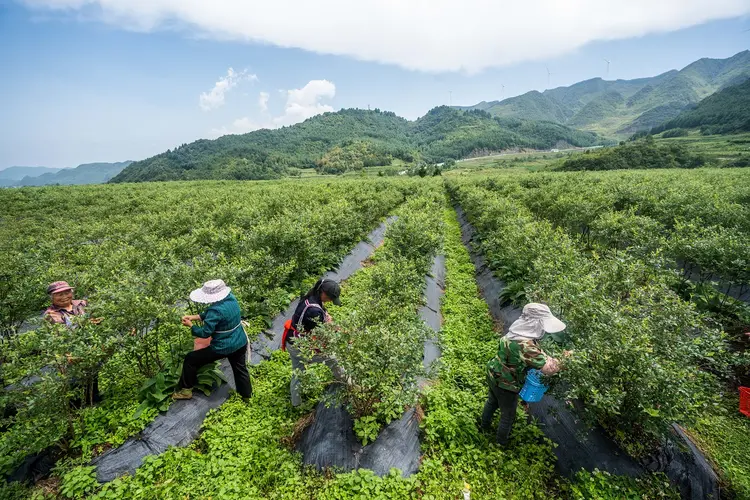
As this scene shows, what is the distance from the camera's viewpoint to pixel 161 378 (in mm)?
6027

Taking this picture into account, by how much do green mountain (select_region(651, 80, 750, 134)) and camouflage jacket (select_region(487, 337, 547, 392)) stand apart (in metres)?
132

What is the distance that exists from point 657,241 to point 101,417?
15.2m

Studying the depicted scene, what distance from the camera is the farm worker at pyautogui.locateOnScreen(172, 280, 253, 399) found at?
5.50 m

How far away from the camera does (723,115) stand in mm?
102938

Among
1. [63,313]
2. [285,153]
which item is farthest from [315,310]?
[285,153]

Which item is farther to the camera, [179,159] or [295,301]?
[179,159]

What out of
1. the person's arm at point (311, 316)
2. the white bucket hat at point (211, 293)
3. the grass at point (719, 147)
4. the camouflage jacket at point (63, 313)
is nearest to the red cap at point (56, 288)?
the camouflage jacket at point (63, 313)

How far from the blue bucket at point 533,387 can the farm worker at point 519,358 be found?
3.2 inches

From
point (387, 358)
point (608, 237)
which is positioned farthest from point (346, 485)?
point (608, 237)

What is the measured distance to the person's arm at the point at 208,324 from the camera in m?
5.45

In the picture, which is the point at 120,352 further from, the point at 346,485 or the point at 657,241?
the point at 657,241

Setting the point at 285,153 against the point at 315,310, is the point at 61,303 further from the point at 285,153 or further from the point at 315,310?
the point at 285,153

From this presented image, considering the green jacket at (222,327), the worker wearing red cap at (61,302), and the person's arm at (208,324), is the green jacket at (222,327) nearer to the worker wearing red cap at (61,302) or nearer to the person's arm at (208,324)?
the person's arm at (208,324)

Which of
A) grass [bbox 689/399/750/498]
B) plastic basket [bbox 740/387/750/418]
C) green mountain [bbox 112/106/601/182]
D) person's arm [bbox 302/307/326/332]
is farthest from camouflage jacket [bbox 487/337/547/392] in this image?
green mountain [bbox 112/106/601/182]
